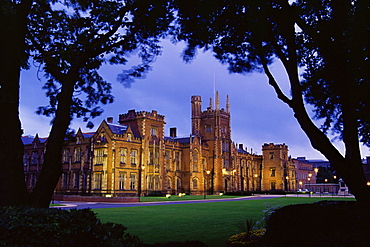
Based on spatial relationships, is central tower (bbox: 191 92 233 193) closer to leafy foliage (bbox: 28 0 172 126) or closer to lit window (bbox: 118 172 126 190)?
lit window (bbox: 118 172 126 190)

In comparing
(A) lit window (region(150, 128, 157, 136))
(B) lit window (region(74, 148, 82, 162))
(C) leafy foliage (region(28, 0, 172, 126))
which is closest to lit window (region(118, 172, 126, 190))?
(B) lit window (region(74, 148, 82, 162))

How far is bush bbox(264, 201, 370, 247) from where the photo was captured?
658 cm

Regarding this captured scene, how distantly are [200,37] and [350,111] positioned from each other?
4.42 metres

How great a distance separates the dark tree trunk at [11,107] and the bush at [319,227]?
5720 millimetres

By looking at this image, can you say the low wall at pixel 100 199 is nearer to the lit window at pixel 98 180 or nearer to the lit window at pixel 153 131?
the lit window at pixel 98 180

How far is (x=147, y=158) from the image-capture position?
181 feet

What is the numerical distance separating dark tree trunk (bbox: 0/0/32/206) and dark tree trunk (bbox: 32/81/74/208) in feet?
1.06

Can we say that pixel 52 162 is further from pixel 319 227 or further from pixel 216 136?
pixel 216 136

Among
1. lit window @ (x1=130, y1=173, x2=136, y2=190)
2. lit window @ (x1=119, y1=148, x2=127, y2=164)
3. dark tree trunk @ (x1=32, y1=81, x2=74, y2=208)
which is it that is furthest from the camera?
lit window @ (x1=130, y1=173, x2=136, y2=190)

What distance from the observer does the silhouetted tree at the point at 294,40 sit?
790 centimetres

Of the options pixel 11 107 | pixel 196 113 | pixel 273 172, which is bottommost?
pixel 273 172

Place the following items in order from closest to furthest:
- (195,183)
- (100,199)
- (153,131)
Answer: (100,199) → (153,131) → (195,183)

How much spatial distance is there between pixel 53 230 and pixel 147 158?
167 ft

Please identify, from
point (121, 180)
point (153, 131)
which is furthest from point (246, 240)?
point (153, 131)
